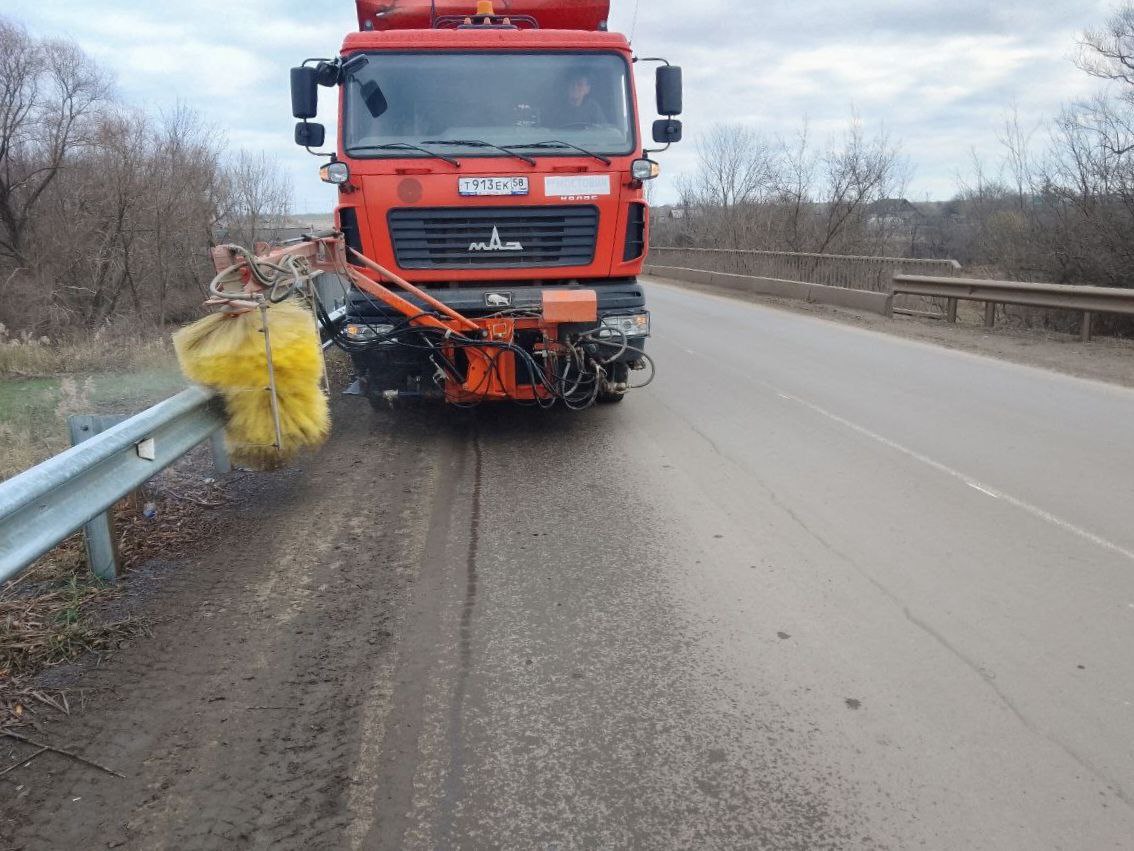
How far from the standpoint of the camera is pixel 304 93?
7.52 meters

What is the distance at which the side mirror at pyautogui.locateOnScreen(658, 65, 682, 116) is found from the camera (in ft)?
26.5

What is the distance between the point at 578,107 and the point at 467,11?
1984 millimetres

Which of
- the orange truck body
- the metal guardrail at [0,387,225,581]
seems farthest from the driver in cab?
the metal guardrail at [0,387,225,581]

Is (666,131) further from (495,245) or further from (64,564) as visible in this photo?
(64,564)

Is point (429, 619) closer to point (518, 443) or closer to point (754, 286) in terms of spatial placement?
point (518, 443)

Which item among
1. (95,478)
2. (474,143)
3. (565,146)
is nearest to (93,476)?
(95,478)

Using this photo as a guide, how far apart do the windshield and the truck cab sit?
0.03ft

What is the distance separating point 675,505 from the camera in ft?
18.5

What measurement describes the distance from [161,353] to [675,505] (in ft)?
28.7

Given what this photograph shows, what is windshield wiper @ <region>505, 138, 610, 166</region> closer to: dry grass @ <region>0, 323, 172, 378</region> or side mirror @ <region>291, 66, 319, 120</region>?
side mirror @ <region>291, 66, 319, 120</region>

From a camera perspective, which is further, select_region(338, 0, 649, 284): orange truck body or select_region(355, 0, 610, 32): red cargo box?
select_region(355, 0, 610, 32): red cargo box

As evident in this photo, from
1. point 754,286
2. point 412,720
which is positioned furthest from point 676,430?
point 754,286

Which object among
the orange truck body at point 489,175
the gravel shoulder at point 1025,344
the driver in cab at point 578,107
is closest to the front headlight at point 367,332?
the orange truck body at point 489,175

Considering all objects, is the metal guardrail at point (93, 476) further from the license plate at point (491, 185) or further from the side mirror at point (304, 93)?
the side mirror at point (304, 93)
